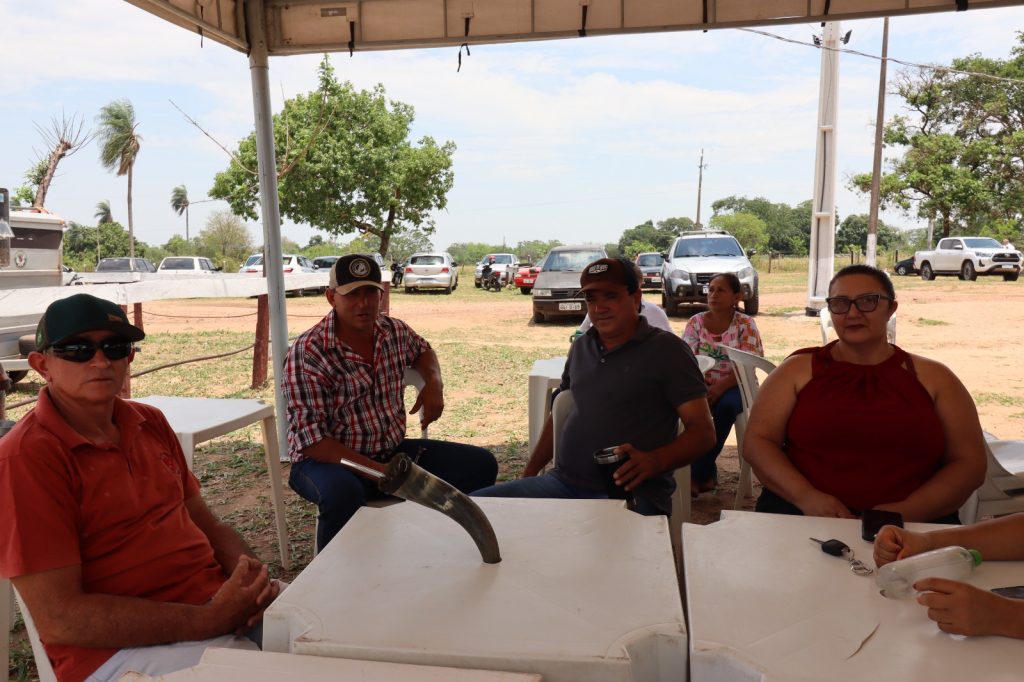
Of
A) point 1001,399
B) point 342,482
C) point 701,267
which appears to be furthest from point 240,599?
point 701,267

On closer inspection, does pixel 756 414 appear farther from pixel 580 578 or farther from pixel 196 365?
pixel 196 365

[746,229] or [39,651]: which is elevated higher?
[746,229]

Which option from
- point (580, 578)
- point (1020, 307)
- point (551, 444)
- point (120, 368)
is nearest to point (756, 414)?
point (551, 444)

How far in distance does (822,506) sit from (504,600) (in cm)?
126

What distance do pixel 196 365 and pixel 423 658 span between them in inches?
381

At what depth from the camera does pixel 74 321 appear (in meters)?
1.75

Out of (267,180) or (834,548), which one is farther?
(267,180)

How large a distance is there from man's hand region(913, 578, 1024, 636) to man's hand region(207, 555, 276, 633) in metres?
1.43

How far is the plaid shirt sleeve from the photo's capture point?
A: 9.08 ft

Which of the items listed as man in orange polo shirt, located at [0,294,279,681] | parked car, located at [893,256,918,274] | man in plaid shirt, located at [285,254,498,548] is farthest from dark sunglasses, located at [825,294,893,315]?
parked car, located at [893,256,918,274]

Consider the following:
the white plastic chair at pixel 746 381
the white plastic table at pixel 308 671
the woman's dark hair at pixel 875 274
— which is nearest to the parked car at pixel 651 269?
the white plastic chair at pixel 746 381

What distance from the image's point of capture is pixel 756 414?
7.91 feet

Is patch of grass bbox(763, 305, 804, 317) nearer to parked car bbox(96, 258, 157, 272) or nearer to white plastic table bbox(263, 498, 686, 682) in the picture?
white plastic table bbox(263, 498, 686, 682)

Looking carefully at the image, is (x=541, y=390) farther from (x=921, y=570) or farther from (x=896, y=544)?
(x=921, y=570)
